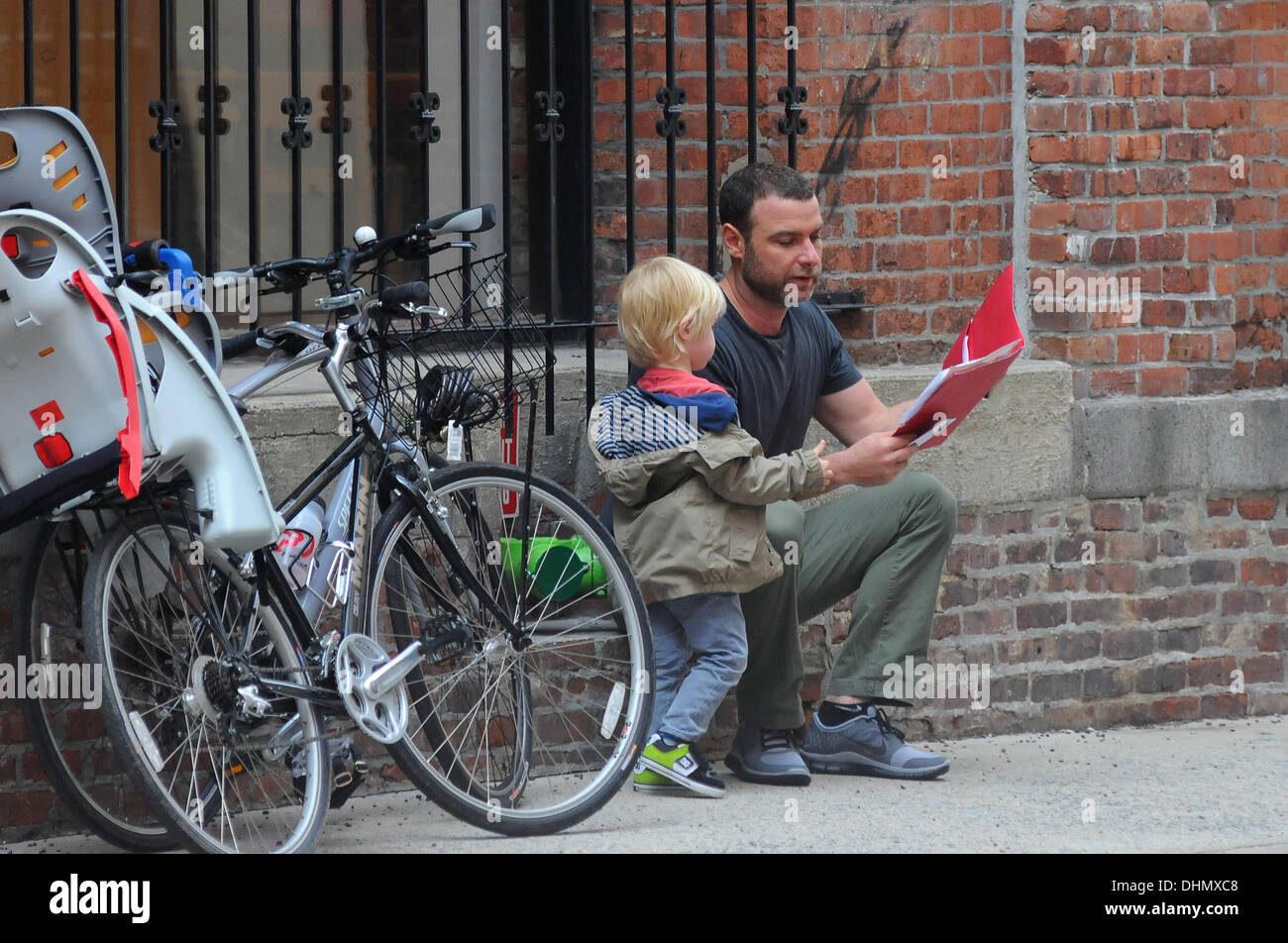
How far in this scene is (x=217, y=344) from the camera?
3.79 m

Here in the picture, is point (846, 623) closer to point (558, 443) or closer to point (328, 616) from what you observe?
point (558, 443)

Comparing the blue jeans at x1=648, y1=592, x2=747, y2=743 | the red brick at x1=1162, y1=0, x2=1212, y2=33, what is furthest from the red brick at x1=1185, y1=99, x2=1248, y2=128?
the blue jeans at x1=648, y1=592, x2=747, y2=743

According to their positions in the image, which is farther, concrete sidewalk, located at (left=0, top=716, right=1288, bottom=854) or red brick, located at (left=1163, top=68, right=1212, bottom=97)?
red brick, located at (left=1163, top=68, right=1212, bottom=97)

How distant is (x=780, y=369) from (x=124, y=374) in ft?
6.21

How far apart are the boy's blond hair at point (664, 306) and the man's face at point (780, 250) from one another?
0.34m

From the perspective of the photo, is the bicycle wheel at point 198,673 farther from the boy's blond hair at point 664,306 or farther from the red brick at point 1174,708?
the red brick at point 1174,708

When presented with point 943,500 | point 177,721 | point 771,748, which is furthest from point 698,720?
point 177,721

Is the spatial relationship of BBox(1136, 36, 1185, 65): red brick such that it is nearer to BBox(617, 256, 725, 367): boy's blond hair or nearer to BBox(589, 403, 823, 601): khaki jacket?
BBox(617, 256, 725, 367): boy's blond hair

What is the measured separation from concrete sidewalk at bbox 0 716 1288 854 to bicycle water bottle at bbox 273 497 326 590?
656 mm

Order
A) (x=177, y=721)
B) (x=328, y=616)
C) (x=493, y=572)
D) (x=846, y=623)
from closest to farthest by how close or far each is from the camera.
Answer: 1. (x=177, y=721)
2. (x=328, y=616)
3. (x=493, y=572)
4. (x=846, y=623)

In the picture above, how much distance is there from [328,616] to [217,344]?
0.69m

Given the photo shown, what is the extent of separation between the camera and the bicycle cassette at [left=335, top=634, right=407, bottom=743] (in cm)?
376

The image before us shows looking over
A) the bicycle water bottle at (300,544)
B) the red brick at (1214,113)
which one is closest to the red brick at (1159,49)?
the red brick at (1214,113)

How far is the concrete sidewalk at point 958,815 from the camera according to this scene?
402 cm
